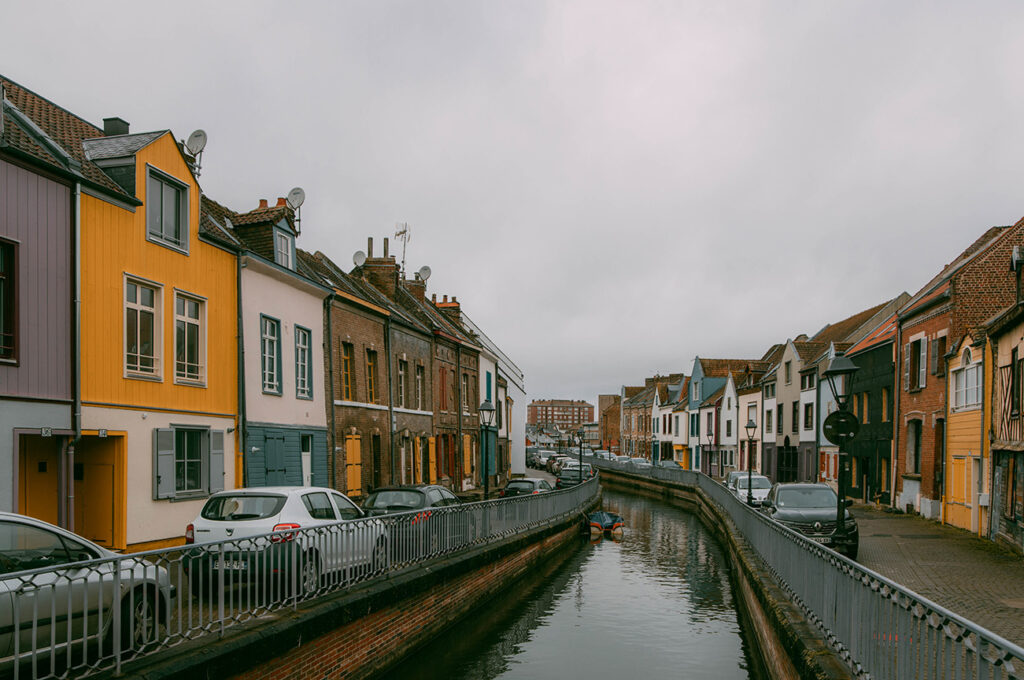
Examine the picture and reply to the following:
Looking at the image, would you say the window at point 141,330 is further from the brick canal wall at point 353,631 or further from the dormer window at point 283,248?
the brick canal wall at point 353,631

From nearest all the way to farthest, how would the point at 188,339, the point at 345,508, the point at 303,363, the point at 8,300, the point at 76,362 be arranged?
the point at 8,300 → the point at 76,362 → the point at 345,508 → the point at 188,339 → the point at 303,363

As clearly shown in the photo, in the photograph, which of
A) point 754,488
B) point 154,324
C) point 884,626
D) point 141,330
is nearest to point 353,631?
point 884,626

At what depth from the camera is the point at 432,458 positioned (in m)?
31.1

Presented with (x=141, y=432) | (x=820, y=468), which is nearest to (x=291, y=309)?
(x=141, y=432)

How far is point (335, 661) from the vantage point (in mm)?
9617

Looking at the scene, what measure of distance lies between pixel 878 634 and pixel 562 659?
25.2ft

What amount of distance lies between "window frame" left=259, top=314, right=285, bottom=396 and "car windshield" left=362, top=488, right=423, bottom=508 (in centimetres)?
433

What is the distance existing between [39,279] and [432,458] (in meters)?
20.1

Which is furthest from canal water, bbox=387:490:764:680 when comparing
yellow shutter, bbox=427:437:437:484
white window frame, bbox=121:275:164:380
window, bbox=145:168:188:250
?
window, bbox=145:168:188:250

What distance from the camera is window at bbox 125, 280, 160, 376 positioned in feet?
47.2

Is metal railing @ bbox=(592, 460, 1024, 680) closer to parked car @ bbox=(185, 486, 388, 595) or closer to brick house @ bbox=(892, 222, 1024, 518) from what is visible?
parked car @ bbox=(185, 486, 388, 595)

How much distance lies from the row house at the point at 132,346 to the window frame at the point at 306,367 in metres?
3.19

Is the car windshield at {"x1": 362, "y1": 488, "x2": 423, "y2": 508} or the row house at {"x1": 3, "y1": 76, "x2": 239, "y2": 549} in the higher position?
the row house at {"x1": 3, "y1": 76, "x2": 239, "y2": 549}

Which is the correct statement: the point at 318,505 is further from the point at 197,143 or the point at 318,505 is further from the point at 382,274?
the point at 382,274
